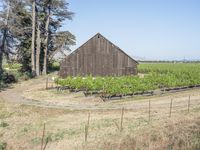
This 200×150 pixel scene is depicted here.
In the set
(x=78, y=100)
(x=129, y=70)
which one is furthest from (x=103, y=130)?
(x=129, y=70)

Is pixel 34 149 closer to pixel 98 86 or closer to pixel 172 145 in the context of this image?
pixel 172 145

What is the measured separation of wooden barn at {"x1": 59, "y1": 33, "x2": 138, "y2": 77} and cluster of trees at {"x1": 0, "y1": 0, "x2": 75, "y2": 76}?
912cm

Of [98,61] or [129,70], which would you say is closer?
[98,61]

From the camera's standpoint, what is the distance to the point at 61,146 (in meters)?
18.6

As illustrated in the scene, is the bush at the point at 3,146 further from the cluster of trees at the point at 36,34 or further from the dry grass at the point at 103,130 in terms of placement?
the cluster of trees at the point at 36,34

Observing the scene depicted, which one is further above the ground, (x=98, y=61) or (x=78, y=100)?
(x=98, y=61)

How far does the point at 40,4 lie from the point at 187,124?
159 ft

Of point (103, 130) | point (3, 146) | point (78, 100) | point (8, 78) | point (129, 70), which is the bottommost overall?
point (3, 146)

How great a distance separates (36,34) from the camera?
65.2 meters

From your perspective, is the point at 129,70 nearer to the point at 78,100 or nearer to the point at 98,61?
the point at 98,61

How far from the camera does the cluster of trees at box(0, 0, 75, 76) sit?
5962cm

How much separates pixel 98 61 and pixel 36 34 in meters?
15.4

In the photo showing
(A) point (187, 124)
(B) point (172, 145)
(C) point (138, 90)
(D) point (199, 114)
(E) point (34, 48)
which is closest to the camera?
(B) point (172, 145)

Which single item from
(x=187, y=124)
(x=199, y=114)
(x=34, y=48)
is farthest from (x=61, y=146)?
(x=34, y=48)
